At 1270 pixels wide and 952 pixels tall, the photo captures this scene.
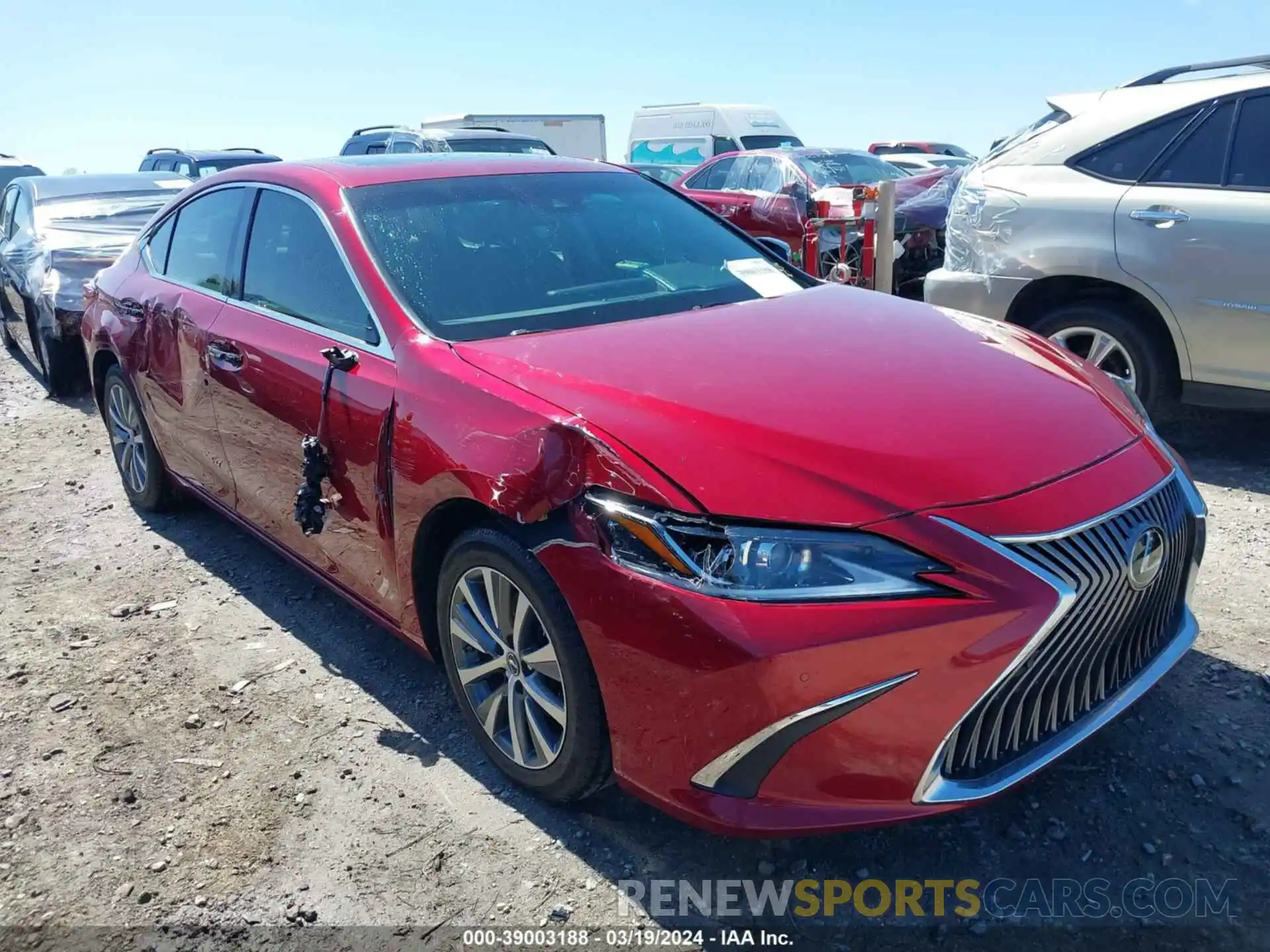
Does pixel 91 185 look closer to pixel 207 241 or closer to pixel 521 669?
pixel 207 241

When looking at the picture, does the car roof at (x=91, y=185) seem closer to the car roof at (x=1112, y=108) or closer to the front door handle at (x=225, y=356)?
the front door handle at (x=225, y=356)

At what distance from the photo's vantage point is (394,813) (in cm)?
271

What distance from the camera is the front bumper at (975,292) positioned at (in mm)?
5238

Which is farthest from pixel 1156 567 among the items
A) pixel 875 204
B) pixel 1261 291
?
pixel 875 204

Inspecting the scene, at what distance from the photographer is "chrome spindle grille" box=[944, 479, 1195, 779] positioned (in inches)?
81.1

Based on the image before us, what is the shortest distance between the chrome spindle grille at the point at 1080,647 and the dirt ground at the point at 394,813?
39cm

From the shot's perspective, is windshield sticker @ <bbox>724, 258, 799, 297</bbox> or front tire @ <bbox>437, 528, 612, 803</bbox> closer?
front tire @ <bbox>437, 528, 612, 803</bbox>

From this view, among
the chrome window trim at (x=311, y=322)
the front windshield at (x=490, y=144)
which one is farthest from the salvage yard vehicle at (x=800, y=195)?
the chrome window trim at (x=311, y=322)

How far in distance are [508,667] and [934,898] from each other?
1170 millimetres

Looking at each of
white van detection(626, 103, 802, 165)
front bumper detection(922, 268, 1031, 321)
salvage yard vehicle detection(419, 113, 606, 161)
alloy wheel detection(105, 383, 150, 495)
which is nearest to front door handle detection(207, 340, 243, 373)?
alloy wheel detection(105, 383, 150, 495)

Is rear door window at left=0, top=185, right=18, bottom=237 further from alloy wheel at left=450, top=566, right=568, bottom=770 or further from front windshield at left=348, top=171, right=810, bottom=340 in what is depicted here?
alloy wheel at left=450, top=566, right=568, bottom=770

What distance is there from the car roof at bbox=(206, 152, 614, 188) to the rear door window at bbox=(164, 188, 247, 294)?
140 mm

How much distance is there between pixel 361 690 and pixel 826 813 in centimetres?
183

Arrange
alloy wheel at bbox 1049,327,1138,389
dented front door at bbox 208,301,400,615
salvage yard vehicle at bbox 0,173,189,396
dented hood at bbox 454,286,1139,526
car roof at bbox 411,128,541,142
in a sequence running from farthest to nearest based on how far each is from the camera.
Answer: car roof at bbox 411,128,541,142
salvage yard vehicle at bbox 0,173,189,396
alloy wheel at bbox 1049,327,1138,389
dented front door at bbox 208,301,400,615
dented hood at bbox 454,286,1139,526
